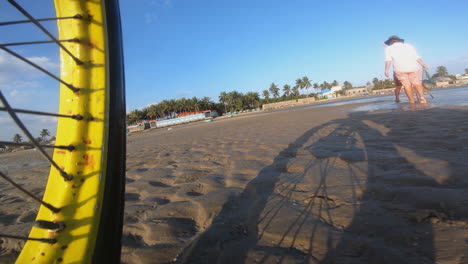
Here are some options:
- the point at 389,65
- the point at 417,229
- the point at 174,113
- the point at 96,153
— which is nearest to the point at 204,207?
the point at 96,153

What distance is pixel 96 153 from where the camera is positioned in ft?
2.79

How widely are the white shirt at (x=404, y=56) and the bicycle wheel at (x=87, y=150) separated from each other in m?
Answer: 7.71

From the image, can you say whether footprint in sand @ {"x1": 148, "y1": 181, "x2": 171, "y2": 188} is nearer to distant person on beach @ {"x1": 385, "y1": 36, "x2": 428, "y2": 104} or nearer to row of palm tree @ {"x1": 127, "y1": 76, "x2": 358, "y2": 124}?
distant person on beach @ {"x1": 385, "y1": 36, "x2": 428, "y2": 104}

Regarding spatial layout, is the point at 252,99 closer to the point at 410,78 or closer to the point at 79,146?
the point at 410,78

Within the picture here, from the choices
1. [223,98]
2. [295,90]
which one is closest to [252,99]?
[223,98]

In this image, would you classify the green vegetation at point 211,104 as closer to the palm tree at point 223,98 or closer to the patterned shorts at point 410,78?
the palm tree at point 223,98

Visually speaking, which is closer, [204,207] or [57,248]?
[57,248]

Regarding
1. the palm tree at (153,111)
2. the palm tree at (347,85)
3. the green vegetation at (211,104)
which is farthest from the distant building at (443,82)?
the palm tree at (347,85)

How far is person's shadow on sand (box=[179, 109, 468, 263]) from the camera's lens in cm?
103

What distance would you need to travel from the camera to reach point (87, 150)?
0.86m

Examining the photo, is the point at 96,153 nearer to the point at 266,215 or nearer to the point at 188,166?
the point at 266,215

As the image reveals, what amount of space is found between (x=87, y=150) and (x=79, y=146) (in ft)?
0.13

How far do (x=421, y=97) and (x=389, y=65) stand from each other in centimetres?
147

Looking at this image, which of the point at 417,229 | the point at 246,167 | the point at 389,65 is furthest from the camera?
the point at 389,65
